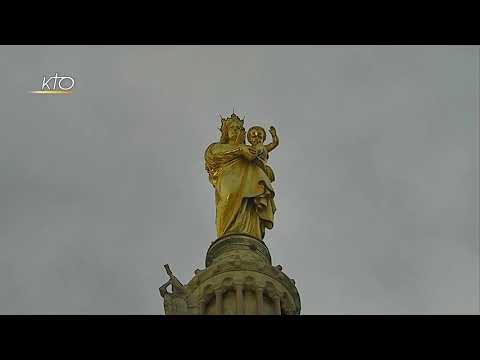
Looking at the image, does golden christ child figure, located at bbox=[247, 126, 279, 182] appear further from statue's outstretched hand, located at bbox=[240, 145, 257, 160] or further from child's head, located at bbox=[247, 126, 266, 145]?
statue's outstretched hand, located at bbox=[240, 145, 257, 160]

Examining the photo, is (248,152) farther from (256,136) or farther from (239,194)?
(239,194)

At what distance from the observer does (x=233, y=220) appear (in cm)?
2348

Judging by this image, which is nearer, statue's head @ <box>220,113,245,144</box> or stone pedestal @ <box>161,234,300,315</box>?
stone pedestal @ <box>161,234,300,315</box>

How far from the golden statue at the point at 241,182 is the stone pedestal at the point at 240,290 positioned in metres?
1.78

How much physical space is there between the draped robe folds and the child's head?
1.76 ft

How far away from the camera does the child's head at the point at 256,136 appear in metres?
25.3

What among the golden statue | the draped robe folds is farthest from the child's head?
the draped robe folds

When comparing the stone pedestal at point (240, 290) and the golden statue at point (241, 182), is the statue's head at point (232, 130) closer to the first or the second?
the golden statue at point (241, 182)

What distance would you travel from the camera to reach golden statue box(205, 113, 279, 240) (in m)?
23.6
